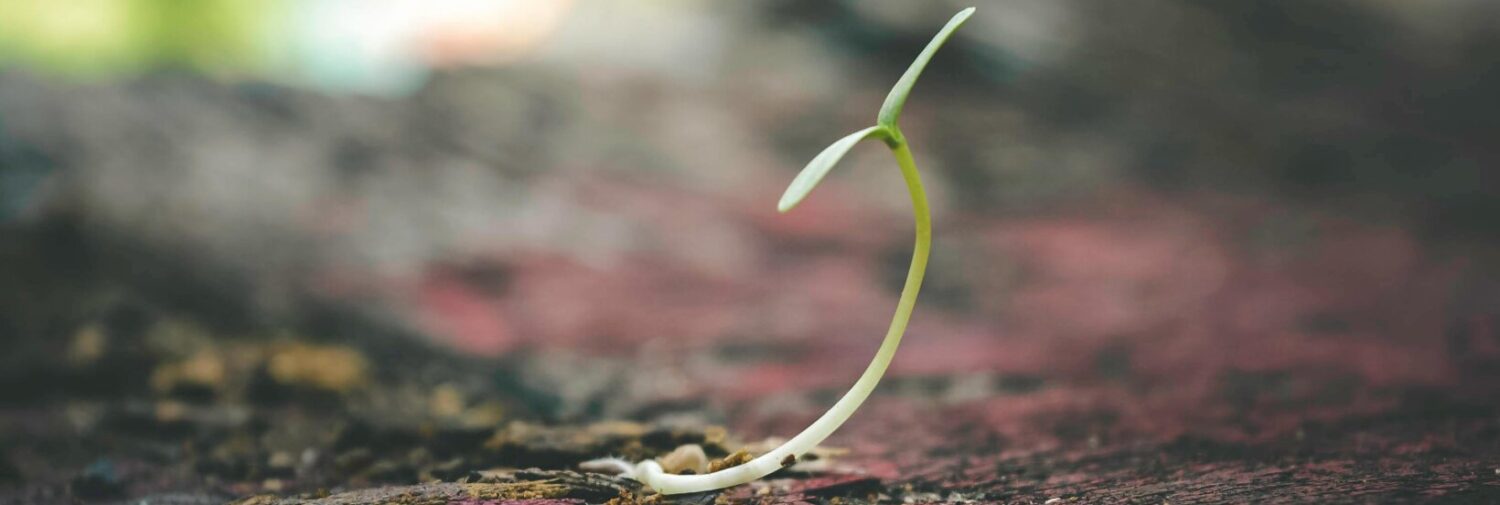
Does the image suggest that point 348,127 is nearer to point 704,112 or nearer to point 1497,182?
point 704,112

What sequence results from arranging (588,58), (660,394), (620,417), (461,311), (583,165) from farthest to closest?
(588,58) < (583,165) < (461,311) < (660,394) < (620,417)

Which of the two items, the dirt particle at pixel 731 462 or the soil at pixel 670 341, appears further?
the soil at pixel 670 341

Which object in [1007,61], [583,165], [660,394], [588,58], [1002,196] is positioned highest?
[588,58]

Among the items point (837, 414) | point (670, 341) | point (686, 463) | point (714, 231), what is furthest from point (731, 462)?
point (714, 231)

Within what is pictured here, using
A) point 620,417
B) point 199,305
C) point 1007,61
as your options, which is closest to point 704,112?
point 1007,61

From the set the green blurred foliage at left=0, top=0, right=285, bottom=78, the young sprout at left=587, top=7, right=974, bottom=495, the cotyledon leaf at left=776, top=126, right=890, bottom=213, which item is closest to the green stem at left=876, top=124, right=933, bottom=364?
the young sprout at left=587, top=7, right=974, bottom=495

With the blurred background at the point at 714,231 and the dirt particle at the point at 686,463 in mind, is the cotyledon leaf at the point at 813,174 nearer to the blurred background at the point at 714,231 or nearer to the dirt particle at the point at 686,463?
the dirt particle at the point at 686,463

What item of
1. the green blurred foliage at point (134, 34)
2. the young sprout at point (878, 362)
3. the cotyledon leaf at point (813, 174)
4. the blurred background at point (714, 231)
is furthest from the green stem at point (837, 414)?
the green blurred foliage at point (134, 34)

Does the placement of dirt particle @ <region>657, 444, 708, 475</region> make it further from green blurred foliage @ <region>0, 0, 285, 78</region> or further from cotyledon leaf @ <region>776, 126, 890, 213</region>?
green blurred foliage @ <region>0, 0, 285, 78</region>

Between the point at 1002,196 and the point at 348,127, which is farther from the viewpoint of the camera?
the point at 1002,196
